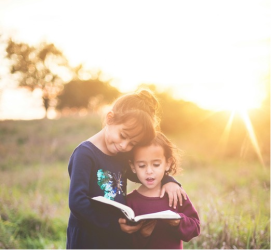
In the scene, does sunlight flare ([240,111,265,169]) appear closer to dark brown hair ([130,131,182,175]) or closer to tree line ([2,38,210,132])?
dark brown hair ([130,131,182,175])

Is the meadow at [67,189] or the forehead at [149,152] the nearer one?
the forehead at [149,152]

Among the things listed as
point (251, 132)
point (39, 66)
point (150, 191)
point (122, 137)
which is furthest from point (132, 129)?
point (39, 66)

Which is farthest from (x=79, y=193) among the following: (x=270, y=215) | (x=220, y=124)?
(x=220, y=124)

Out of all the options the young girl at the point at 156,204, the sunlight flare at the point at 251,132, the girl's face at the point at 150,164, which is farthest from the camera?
the sunlight flare at the point at 251,132

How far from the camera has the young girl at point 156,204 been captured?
248 centimetres

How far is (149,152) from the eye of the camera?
2.60 meters

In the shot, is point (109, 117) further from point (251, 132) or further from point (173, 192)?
point (251, 132)

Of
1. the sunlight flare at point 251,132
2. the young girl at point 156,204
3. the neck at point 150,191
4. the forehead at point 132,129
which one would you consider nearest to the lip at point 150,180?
the young girl at point 156,204

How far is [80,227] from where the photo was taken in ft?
8.17

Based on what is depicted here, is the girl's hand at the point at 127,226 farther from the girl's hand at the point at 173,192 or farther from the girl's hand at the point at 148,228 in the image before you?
the girl's hand at the point at 173,192

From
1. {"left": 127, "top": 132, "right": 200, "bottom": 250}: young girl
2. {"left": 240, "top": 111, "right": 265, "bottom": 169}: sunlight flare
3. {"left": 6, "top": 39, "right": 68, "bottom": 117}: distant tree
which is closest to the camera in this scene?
{"left": 127, "top": 132, "right": 200, "bottom": 250}: young girl

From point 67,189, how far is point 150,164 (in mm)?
6316

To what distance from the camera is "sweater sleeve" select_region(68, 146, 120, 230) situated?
88.2 inches

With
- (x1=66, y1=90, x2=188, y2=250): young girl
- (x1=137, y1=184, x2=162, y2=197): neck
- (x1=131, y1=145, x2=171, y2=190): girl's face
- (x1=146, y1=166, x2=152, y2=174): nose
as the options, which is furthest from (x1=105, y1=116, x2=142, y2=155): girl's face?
(x1=137, y1=184, x2=162, y2=197): neck
